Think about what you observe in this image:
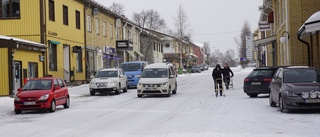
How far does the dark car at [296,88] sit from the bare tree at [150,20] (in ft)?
269

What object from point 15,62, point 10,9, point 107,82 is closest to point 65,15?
point 10,9

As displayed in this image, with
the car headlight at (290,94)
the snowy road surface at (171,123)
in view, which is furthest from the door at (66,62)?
the car headlight at (290,94)

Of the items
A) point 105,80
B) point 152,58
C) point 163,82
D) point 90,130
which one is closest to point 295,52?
point 163,82

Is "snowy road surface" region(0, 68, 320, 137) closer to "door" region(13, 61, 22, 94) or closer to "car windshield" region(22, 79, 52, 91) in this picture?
"car windshield" region(22, 79, 52, 91)

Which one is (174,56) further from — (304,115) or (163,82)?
(304,115)

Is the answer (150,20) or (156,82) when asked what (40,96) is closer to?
(156,82)

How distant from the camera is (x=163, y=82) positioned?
81.6 ft

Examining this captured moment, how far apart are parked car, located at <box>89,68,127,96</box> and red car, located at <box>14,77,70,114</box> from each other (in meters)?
7.61

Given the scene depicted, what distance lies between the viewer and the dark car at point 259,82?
22219 mm

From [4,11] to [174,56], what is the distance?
67.4m

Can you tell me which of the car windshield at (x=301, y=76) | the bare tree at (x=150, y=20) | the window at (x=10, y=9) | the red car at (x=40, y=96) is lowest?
the red car at (x=40, y=96)

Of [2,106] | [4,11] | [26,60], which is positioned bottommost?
[2,106]

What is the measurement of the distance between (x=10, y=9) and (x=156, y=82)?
1328 cm

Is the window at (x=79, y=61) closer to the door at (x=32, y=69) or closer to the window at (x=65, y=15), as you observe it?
the window at (x=65, y=15)
